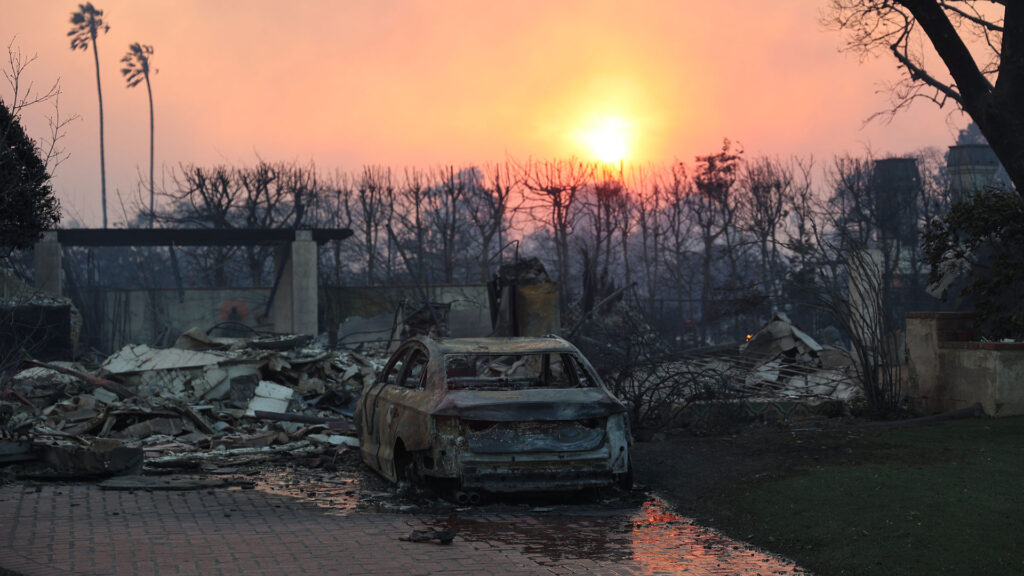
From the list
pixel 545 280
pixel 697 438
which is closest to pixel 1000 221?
pixel 697 438

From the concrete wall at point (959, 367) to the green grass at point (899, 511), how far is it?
1.48 metres

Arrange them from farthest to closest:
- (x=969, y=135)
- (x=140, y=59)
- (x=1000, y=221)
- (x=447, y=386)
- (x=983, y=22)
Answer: (x=969, y=135)
(x=140, y=59)
(x=983, y=22)
(x=1000, y=221)
(x=447, y=386)

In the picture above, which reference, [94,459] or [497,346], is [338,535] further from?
[94,459]

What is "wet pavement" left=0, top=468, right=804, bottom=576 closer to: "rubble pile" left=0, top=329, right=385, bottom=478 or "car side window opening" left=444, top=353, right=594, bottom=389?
"car side window opening" left=444, top=353, right=594, bottom=389

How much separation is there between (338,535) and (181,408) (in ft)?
26.4

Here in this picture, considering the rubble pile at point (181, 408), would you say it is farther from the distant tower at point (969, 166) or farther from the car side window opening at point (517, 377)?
the distant tower at point (969, 166)

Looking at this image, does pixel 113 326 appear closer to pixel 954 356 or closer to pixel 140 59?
pixel 954 356

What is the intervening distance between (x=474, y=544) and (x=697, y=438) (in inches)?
219

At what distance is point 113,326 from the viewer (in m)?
31.0

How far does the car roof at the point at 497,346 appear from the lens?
9.27 meters

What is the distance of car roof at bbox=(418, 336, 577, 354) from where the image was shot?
927 centimetres

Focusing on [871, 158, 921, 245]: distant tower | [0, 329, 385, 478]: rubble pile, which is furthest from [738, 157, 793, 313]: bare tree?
[0, 329, 385, 478]: rubble pile

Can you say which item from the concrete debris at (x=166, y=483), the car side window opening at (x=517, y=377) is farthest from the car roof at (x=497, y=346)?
the concrete debris at (x=166, y=483)

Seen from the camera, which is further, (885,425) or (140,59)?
(140,59)
